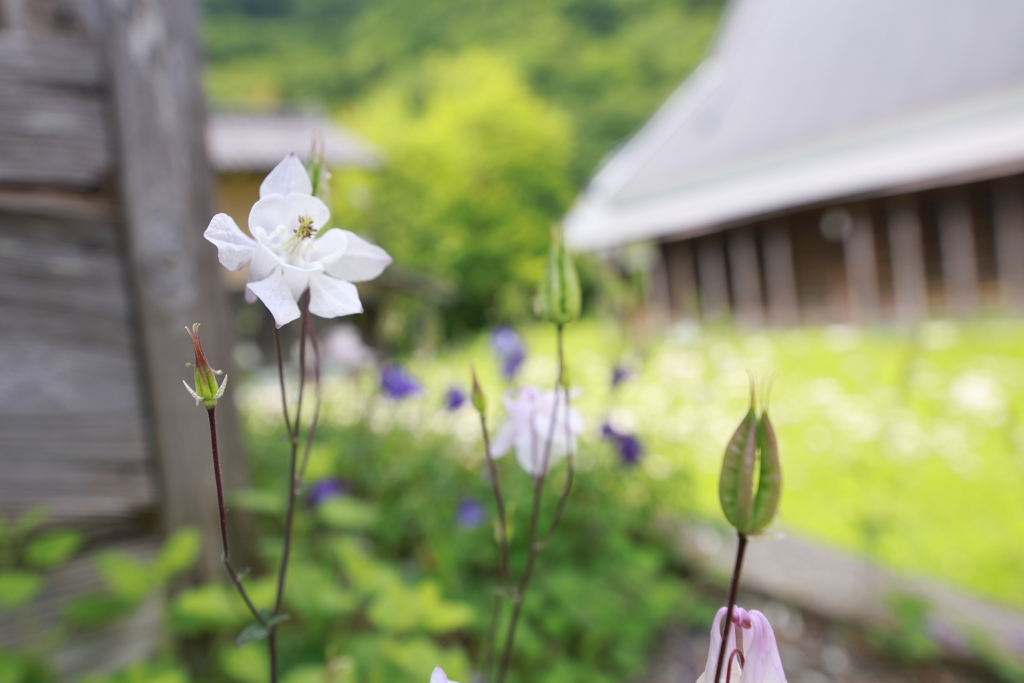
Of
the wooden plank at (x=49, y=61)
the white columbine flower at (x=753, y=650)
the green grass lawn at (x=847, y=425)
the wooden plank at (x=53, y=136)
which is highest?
the wooden plank at (x=49, y=61)

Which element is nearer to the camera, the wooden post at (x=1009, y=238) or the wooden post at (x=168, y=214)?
the wooden post at (x=168, y=214)

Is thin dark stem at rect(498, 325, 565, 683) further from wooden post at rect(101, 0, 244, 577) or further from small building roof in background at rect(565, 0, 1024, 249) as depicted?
small building roof in background at rect(565, 0, 1024, 249)

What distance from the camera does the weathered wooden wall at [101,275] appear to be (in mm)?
1108

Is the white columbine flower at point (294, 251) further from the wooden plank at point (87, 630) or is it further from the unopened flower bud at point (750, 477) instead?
the wooden plank at point (87, 630)

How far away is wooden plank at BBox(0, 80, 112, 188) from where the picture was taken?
109 cm

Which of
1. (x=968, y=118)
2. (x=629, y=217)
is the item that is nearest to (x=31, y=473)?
(x=968, y=118)

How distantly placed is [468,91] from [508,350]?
1640 cm

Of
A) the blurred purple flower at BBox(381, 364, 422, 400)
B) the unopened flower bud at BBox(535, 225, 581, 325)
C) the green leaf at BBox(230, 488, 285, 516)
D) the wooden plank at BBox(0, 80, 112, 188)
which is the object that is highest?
the wooden plank at BBox(0, 80, 112, 188)

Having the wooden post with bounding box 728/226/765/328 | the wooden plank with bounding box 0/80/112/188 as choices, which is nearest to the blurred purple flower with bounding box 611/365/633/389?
the wooden plank with bounding box 0/80/112/188

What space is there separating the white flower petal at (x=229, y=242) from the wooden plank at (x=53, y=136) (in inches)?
41.5

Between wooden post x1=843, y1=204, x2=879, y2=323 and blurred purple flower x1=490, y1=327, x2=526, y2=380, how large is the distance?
6873 mm

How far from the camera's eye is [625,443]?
5.44 ft

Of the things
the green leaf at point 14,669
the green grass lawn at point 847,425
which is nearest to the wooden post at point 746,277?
the green grass lawn at point 847,425

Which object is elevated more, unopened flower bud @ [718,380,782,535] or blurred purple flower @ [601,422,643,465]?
unopened flower bud @ [718,380,782,535]
